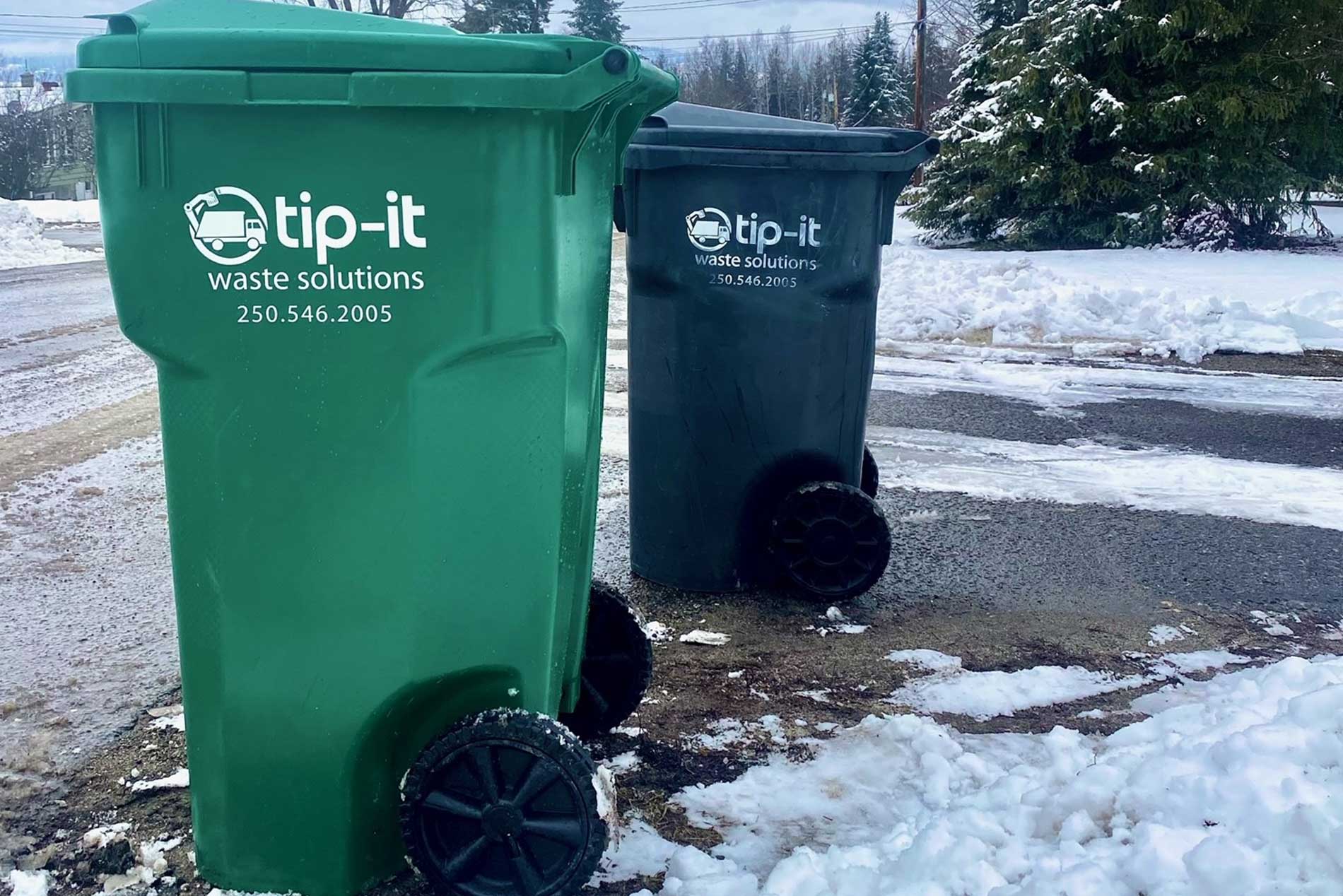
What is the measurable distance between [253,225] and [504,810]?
1.14 m

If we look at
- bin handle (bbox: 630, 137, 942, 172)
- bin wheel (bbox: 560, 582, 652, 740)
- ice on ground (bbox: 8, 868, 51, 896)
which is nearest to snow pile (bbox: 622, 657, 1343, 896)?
bin wheel (bbox: 560, 582, 652, 740)

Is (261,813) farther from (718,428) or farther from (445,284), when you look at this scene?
(718,428)

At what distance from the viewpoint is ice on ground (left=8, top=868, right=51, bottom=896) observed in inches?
90.5

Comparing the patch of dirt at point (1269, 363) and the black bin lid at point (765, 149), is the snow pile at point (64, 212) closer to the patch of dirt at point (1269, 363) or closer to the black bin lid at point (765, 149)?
the patch of dirt at point (1269, 363)

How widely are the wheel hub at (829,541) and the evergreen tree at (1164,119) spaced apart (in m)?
13.9

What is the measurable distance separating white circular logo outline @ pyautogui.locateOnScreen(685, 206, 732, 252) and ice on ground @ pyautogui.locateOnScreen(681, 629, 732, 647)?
1.24 meters

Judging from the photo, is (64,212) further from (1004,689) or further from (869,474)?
(1004,689)

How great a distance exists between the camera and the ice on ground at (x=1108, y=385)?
7.30m

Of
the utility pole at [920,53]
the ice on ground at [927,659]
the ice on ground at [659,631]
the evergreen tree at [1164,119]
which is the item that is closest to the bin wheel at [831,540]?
the ice on ground at [927,659]

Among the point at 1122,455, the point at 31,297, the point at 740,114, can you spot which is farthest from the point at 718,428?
the point at 31,297

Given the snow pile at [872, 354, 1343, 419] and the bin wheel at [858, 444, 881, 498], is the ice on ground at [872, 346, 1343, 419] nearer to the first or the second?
the snow pile at [872, 354, 1343, 419]

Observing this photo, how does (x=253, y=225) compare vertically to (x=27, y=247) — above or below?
above

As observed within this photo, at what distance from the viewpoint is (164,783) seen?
9.01 ft

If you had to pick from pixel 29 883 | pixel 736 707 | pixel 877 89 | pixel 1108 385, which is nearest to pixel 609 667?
pixel 736 707
